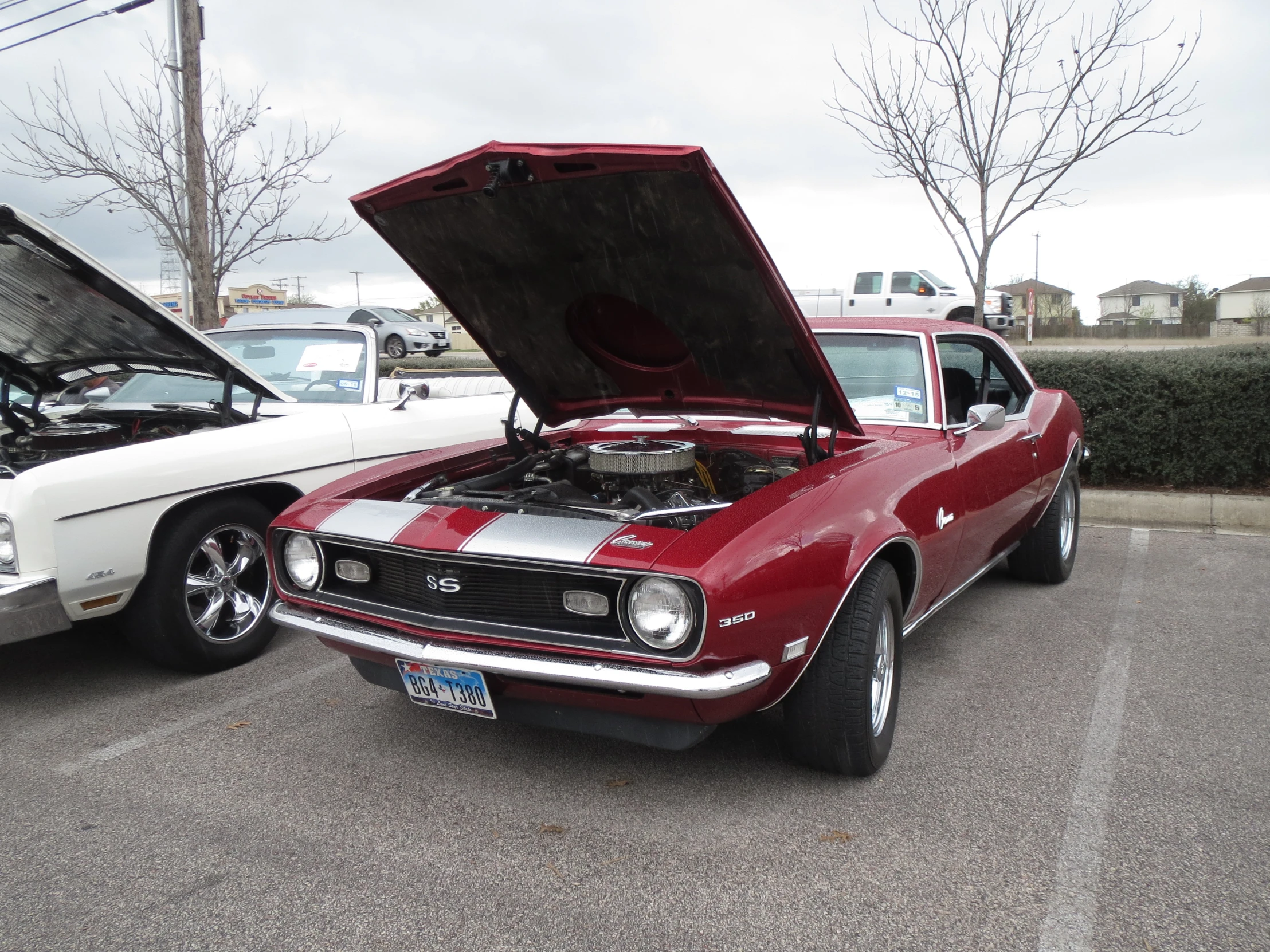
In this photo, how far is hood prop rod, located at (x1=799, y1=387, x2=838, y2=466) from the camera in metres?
3.39

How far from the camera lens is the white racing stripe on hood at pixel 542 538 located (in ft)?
8.66

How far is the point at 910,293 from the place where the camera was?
18.1m

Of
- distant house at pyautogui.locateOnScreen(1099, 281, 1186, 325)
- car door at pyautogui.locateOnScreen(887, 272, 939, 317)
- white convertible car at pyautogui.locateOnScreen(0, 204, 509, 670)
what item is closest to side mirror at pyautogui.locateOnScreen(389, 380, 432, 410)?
white convertible car at pyautogui.locateOnScreen(0, 204, 509, 670)

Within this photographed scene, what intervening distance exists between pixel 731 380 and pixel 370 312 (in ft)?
72.1

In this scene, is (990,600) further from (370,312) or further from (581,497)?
(370,312)

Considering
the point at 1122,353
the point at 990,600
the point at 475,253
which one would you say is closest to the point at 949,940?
the point at 475,253

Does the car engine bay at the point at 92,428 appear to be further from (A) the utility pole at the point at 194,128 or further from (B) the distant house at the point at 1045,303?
(B) the distant house at the point at 1045,303

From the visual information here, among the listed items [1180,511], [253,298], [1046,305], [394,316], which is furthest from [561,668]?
[253,298]

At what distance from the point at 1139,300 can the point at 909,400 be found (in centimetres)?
9902

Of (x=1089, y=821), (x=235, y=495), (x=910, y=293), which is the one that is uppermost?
(x=910, y=293)

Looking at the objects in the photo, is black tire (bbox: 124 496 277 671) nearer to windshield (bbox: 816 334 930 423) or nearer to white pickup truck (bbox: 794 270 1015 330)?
windshield (bbox: 816 334 930 423)

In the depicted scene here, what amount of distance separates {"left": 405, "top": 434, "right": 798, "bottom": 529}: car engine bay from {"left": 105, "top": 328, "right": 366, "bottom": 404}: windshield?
166 centimetres

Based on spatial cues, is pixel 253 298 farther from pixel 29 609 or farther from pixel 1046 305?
pixel 29 609

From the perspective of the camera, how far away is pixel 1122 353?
25.5ft
